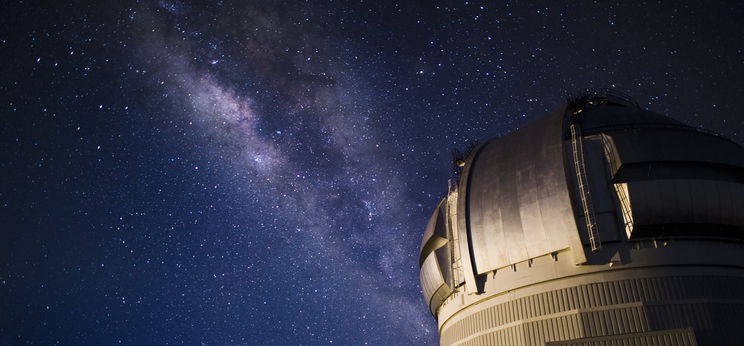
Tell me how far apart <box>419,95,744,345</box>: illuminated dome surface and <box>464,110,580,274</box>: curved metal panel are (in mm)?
31

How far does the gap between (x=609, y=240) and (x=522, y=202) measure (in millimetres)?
2310

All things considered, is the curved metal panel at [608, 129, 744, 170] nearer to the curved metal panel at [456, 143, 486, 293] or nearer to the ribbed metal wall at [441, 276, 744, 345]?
the ribbed metal wall at [441, 276, 744, 345]

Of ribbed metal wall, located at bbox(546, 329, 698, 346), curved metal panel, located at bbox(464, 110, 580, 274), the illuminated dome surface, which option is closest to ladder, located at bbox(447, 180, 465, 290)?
the illuminated dome surface

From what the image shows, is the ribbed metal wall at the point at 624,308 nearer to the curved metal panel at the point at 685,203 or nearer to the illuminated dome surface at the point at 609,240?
the illuminated dome surface at the point at 609,240

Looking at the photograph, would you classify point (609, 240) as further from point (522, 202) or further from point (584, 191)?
point (522, 202)

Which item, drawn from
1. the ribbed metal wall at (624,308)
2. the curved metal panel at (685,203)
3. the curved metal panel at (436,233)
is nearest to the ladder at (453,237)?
the curved metal panel at (436,233)

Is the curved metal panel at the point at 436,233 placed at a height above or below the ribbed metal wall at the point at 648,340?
above

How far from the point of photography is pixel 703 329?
37.2ft

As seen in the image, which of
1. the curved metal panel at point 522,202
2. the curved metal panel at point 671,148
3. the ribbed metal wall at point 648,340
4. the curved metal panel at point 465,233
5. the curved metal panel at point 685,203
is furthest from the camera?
the curved metal panel at point 465,233

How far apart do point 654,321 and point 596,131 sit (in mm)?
5272

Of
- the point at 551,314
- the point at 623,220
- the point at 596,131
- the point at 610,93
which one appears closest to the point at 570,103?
the point at 596,131

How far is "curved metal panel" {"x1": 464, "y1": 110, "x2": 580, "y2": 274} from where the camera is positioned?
1252 cm

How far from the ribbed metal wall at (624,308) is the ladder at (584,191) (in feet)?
3.77

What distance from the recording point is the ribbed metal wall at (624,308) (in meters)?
11.4
